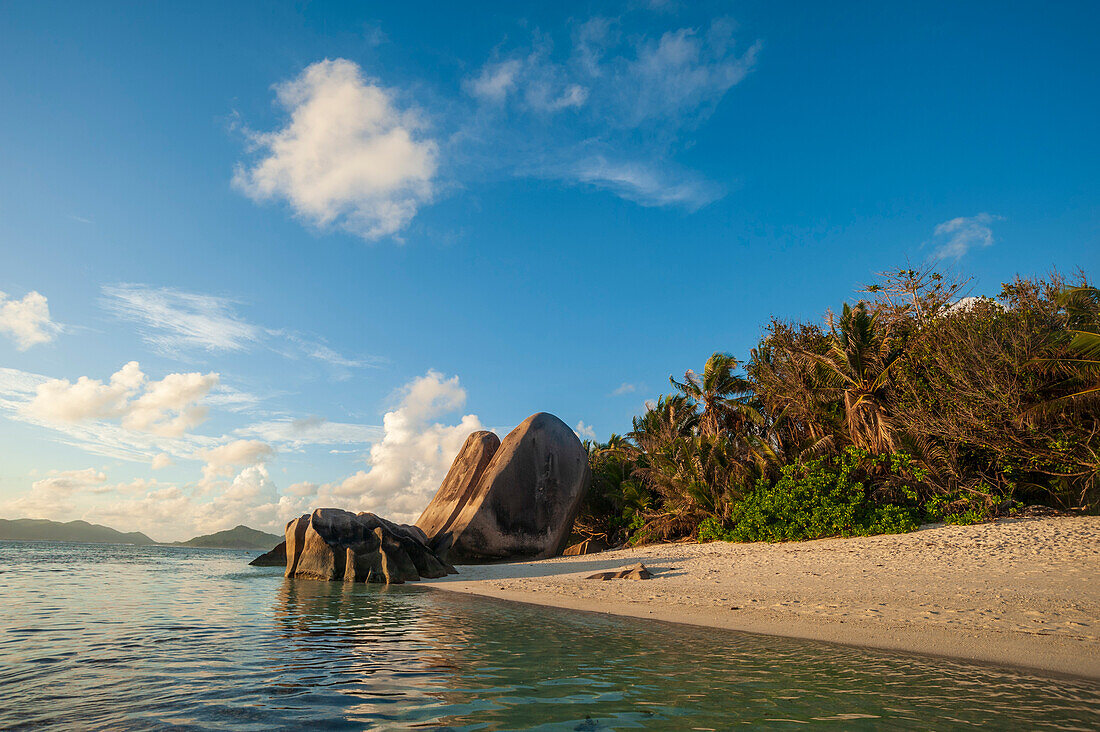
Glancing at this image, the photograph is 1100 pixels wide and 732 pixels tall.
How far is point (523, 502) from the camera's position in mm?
23406

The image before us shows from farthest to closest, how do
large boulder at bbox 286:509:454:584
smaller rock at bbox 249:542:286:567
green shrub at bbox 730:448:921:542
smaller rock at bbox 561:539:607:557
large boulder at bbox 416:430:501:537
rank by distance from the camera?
smaller rock at bbox 249:542:286:567 → large boulder at bbox 416:430:501:537 → smaller rock at bbox 561:539:607:557 → green shrub at bbox 730:448:921:542 → large boulder at bbox 286:509:454:584

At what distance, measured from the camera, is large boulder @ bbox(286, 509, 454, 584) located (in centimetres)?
1717

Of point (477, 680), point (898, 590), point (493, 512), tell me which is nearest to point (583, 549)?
point (493, 512)

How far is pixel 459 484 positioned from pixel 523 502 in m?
4.09

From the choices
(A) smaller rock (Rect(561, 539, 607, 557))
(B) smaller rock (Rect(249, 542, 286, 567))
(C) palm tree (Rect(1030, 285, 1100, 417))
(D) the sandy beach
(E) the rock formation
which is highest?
(C) palm tree (Rect(1030, 285, 1100, 417))

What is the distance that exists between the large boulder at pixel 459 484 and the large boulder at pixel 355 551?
4.97 metres

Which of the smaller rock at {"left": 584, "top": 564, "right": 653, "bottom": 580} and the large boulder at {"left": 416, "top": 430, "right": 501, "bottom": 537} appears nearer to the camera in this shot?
the smaller rock at {"left": 584, "top": 564, "right": 653, "bottom": 580}

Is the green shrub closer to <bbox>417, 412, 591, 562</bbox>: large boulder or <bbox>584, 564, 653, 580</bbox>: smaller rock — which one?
<bbox>584, 564, 653, 580</bbox>: smaller rock

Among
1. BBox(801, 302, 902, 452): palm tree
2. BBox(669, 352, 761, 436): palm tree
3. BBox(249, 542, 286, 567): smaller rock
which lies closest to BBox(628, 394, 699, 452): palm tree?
BBox(669, 352, 761, 436): palm tree

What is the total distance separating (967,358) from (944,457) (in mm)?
3039

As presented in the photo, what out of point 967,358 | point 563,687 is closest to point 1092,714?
point 563,687

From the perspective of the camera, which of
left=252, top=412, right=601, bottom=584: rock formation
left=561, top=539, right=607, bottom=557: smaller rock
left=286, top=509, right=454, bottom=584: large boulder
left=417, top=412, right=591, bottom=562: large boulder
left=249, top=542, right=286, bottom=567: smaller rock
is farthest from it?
left=249, top=542, right=286, bottom=567: smaller rock

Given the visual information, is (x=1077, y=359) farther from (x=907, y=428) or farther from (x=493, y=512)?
(x=493, y=512)

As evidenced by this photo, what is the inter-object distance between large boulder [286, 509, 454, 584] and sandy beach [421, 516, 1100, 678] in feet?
4.13
